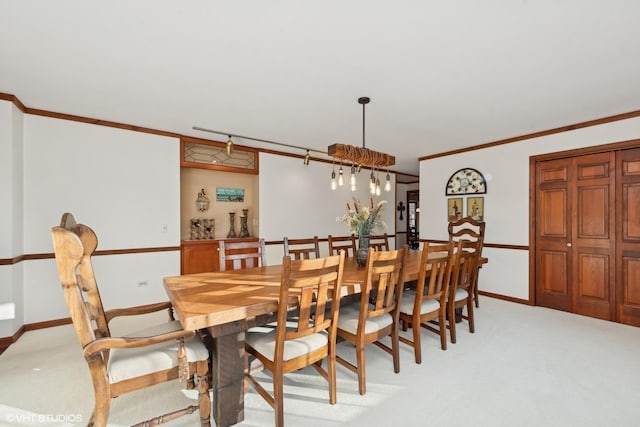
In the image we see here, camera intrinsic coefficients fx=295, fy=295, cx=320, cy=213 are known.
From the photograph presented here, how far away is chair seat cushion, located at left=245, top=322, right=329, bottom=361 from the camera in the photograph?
1755 millimetres

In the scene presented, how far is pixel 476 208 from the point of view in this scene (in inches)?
189

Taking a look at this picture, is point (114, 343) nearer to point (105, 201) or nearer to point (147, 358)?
point (147, 358)

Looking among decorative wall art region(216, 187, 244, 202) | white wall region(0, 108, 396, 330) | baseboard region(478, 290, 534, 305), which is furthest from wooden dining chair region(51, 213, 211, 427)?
baseboard region(478, 290, 534, 305)

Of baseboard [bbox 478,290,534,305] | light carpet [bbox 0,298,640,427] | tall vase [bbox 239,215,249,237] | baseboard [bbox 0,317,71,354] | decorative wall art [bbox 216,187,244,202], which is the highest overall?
decorative wall art [bbox 216,187,244,202]

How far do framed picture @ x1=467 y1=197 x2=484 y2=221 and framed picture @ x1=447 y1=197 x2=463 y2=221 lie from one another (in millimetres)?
159

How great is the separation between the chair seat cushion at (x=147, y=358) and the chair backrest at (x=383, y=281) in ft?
3.48

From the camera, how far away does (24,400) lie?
199 cm

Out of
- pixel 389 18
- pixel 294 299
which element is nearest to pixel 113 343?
pixel 294 299

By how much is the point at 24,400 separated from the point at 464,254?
3658mm

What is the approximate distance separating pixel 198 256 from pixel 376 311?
3085mm

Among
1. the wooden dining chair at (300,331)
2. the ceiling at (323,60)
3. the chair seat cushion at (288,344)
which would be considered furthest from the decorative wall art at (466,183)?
the chair seat cushion at (288,344)

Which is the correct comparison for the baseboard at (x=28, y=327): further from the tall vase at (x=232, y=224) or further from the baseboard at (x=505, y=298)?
the baseboard at (x=505, y=298)

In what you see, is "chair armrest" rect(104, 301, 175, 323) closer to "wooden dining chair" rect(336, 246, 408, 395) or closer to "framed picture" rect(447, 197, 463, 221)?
"wooden dining chair" rect(336, 246, 408, 395)

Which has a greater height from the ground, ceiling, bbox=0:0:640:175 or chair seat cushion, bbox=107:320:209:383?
ceiling, bbox=0:0:640:175
